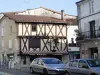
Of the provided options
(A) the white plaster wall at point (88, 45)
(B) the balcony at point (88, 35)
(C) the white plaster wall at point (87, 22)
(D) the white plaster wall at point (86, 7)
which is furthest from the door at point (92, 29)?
(D) the white plaster wall at point (86, 7)

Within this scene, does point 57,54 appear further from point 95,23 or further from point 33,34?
point 95,23

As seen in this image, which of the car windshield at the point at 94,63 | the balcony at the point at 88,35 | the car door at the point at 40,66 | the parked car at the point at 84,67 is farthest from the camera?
the balcony at the point at 88,35

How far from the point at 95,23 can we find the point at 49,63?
27.2 ft

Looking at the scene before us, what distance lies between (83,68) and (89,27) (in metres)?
14.3

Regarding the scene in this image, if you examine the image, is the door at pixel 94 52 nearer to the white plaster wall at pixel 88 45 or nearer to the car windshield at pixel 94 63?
the white plaster wall at pixel 88 45

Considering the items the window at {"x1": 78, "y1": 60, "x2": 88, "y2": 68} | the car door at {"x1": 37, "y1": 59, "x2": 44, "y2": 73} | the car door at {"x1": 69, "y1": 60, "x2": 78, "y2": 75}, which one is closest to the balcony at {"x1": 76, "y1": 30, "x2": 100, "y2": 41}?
the car door at {"x1": 37, "y1": 59, "x2": 44, "y2": 73}

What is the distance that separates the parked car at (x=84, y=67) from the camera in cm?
1819

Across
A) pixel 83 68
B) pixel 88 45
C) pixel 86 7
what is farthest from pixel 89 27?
pixel 83 68

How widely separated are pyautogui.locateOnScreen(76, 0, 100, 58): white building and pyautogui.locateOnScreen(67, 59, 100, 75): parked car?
9.75m

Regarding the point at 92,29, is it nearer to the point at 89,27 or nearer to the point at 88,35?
the point at 88,35

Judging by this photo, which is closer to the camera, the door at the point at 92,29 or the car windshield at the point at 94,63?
the car windshield at the point at 94,63

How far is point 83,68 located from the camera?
1909 centimetres

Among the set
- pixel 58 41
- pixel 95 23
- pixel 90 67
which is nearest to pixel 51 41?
pixel 58 41

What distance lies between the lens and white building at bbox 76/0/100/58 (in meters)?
30.9
